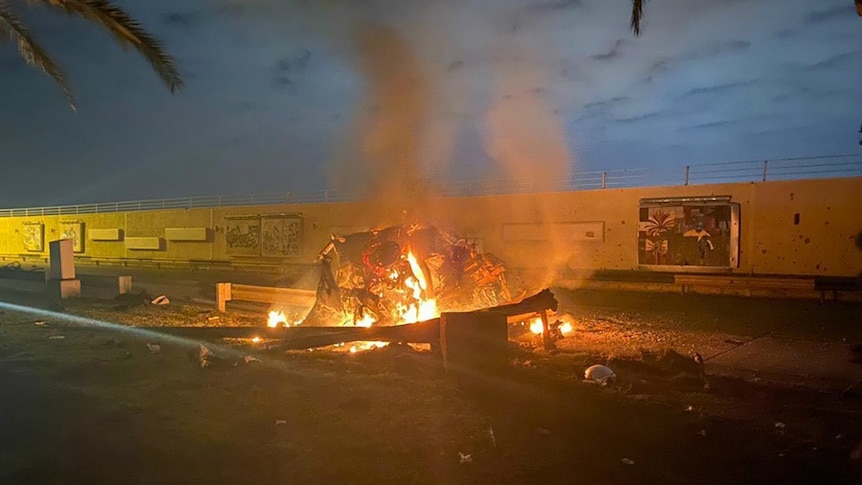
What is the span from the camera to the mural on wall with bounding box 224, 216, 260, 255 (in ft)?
93.8

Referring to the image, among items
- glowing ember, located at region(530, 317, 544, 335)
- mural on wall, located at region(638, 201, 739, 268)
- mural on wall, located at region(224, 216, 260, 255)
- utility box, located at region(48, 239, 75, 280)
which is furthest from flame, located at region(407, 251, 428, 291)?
mural on wall, located at region(224, 216, 260, 255)

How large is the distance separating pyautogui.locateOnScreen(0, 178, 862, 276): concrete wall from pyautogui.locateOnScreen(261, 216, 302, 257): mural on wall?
0.26 metres

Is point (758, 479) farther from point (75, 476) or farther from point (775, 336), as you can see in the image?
point (775, 336)

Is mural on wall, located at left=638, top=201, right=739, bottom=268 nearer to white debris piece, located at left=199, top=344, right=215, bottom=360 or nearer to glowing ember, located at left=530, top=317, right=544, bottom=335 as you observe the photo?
glowing ember, located at left=530, top=317, right=544, bottom=335

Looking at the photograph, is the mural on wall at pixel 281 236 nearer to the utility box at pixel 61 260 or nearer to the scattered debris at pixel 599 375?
the utility box at pixel 61 260

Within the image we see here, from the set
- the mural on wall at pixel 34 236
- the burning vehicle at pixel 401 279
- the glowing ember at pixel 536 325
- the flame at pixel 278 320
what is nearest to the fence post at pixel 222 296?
the flame at pixel 278 320

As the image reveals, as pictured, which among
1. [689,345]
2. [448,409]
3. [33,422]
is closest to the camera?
[33,422]

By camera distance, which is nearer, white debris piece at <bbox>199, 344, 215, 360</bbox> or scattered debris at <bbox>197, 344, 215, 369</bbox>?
scattered debris at <bbox>197, 344, 215, 369</bbox>

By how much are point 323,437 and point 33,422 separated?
2.80 meters

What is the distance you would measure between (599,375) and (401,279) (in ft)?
15.3

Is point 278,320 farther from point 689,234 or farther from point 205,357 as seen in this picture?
point 689,234

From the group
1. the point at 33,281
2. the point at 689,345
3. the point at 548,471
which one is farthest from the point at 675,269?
the point at 33,281

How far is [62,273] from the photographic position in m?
16.2

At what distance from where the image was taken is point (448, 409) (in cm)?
610
